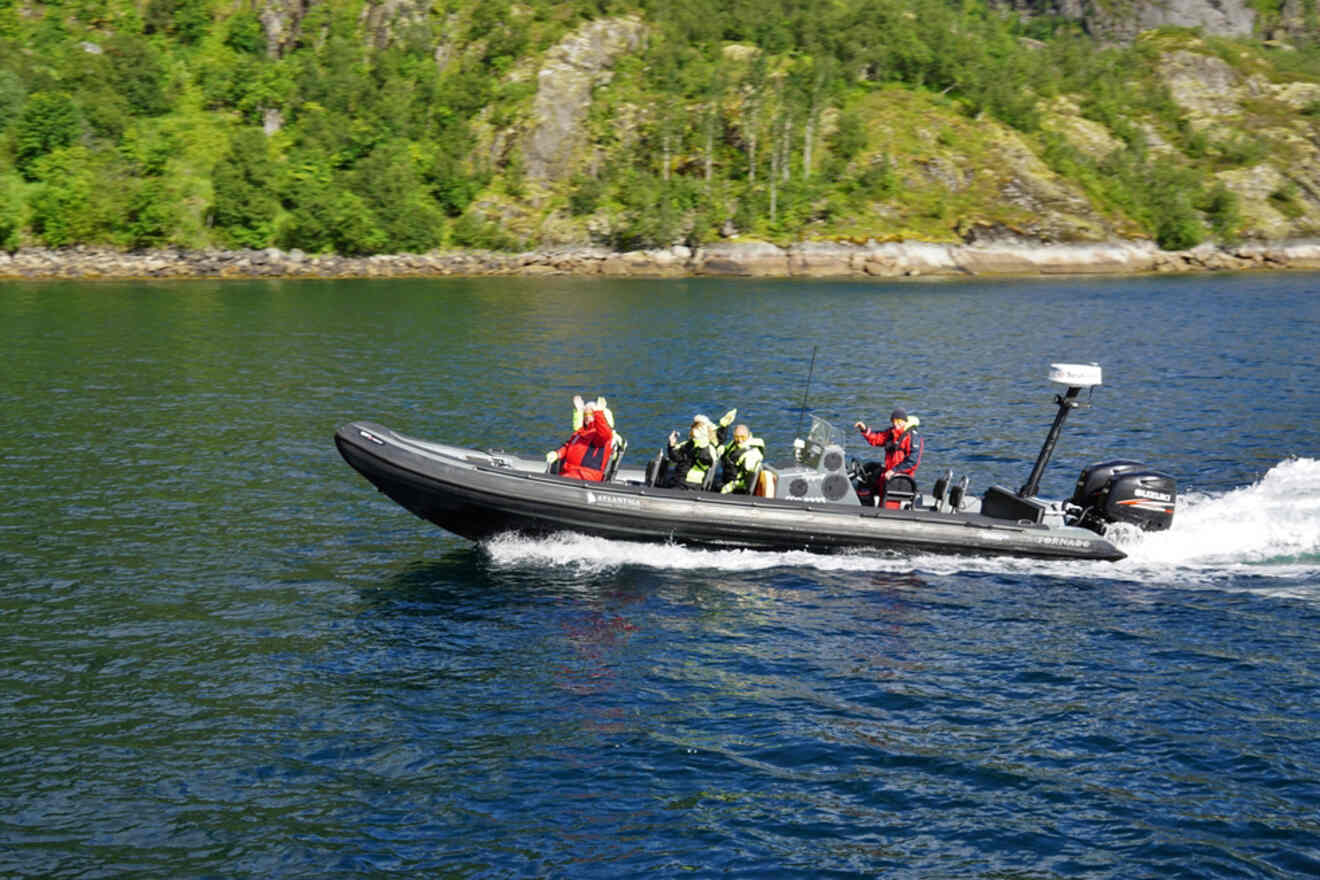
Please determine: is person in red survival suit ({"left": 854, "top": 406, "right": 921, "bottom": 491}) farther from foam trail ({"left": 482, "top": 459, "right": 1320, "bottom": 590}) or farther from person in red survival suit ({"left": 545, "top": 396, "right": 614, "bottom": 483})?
person in red survival suit ({"left": 545, "top": 396, "right": 614, "bottom": 483})

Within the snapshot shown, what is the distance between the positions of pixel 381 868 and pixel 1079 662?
9.44 m

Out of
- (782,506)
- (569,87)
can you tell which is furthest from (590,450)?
(569,87)

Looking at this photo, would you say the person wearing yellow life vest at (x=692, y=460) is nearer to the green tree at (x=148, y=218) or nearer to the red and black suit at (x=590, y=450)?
the red and black suit at (x=590, y=450)

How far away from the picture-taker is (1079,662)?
15359 mm

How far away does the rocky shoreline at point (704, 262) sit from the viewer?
262 ft

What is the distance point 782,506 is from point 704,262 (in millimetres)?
74199

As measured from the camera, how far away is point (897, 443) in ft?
63.7

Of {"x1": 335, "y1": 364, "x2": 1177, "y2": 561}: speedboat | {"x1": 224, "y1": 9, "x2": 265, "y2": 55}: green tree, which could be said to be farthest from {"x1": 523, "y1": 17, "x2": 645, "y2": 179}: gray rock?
{"x1": 335, "y1": 364, "x2": 1177, "y2": 561}: speedboat

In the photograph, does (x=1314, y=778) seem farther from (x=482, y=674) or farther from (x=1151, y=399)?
(x=1151, y=399)

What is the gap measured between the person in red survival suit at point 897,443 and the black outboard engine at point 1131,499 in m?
3.02

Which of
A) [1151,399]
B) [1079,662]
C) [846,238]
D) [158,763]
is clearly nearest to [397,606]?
[158,763]

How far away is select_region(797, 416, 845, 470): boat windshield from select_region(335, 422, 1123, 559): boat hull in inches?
34.0

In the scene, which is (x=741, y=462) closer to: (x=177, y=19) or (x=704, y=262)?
(x=704, y=262)

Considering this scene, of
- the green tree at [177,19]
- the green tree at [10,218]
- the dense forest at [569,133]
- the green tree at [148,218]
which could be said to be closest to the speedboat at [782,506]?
the dense forest at [569,133]
